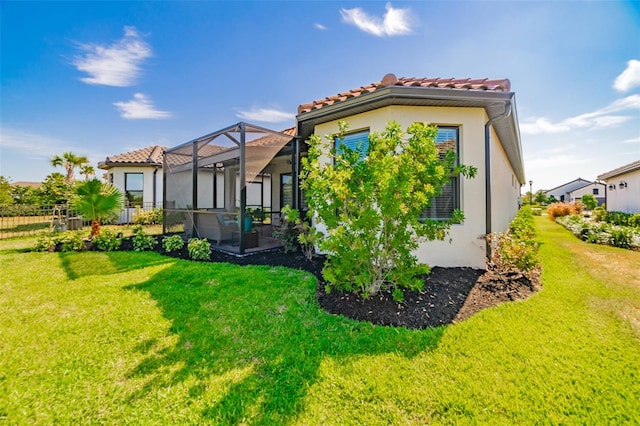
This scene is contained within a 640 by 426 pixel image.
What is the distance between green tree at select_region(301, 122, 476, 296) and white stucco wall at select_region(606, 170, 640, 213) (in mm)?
22019

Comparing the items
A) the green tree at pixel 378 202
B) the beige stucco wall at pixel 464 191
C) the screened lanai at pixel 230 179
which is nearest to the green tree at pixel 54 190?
the screened lanai at pixel 230 179

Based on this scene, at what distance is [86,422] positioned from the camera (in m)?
2.12

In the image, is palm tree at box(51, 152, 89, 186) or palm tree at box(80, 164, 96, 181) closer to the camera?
palm tree at box(51, 152, 89, 186)

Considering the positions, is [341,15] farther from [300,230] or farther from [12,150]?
[12,150]

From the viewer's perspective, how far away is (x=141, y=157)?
57.0 ft

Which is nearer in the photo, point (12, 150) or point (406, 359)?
point (406, 359)

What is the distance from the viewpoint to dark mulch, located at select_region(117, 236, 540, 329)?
383cm

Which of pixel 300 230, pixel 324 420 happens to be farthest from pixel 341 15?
pixel 324 420

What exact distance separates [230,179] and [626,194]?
26.6 m

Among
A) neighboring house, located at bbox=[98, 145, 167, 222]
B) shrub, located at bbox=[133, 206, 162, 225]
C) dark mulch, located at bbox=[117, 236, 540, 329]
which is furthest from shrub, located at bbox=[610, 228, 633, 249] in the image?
neighboring house, located at bbox=[98, 145, 167, 222]

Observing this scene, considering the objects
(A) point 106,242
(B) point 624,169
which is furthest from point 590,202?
(A) point 106,242

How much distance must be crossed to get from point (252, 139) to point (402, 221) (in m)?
5.48

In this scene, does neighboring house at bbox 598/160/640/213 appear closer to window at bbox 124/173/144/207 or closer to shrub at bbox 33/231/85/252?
shrub at bbox 33/231/85/252

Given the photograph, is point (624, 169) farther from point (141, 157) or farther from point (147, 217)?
point (141, 157)
